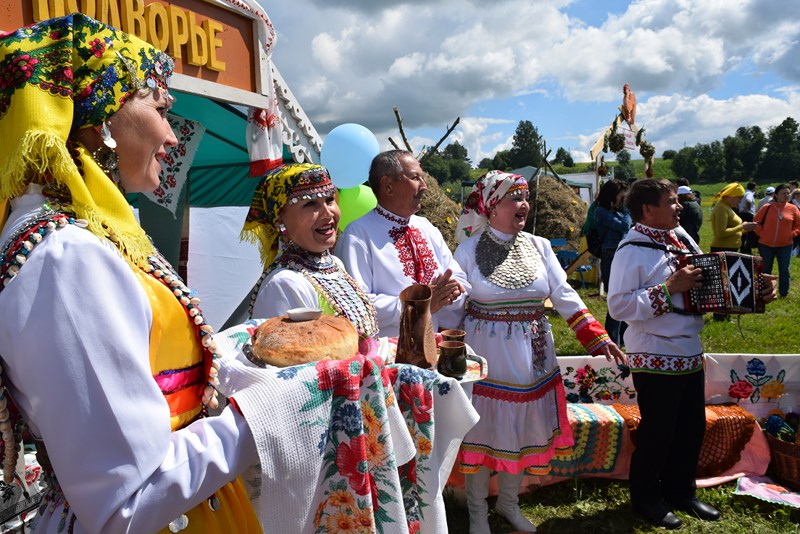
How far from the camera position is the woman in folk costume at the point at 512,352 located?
3213mm

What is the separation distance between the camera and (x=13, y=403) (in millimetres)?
1078

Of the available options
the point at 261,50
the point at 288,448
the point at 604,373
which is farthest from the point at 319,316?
the point at 261,50

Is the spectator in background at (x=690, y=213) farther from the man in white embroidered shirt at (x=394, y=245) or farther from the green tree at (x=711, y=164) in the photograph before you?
the green tree at (x=711, y=164)

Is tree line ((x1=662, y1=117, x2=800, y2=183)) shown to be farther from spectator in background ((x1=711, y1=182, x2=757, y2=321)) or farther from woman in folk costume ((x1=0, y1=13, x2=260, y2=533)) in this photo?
woman in folk costume ((x1=0, y1=13, x2=260, y2=533))

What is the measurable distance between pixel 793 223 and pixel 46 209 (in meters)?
11.2

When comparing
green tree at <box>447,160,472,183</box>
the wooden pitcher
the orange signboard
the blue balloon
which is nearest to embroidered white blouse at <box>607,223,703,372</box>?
the wooden pitcher

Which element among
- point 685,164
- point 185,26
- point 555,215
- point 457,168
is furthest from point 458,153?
point 185,26

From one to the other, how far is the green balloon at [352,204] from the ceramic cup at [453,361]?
3.52 meters

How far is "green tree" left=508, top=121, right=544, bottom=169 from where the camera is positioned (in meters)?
59.5

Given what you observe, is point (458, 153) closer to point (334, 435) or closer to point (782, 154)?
point (782, 154)

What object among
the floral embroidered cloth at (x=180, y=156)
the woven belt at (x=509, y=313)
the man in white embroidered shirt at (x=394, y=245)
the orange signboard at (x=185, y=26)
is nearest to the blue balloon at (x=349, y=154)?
the orange signboard at (x=185, y=26)

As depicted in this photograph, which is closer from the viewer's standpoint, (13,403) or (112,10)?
(13,403)

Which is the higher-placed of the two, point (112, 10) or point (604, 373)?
point (112, 10)

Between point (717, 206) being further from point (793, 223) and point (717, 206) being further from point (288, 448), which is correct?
point (288, 448)
